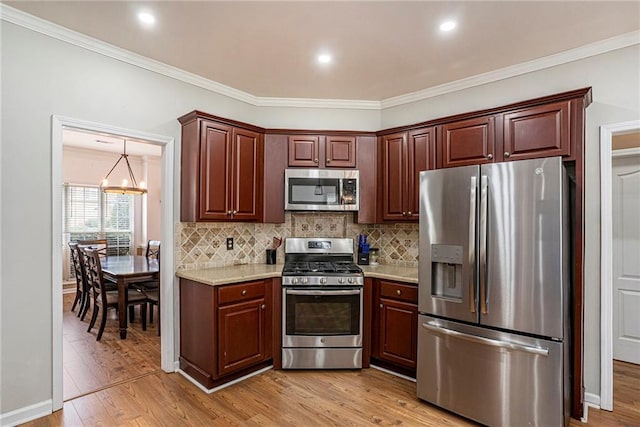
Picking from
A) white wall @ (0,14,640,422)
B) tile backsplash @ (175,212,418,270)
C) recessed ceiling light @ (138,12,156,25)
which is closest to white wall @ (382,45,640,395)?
white wall @ (0,14,640,422)

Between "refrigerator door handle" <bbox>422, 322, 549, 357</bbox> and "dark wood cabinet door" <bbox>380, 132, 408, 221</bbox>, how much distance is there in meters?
1.12

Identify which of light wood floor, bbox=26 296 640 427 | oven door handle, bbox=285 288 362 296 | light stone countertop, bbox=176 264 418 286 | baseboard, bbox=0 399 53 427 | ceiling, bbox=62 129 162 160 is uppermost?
ceiling, bbox=62 129 162 160

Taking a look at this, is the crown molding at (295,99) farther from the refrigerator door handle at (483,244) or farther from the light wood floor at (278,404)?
the light wood floor at (278,404)

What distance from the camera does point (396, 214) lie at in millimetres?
3361

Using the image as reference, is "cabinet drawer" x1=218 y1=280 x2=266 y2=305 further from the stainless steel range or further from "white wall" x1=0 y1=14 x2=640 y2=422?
"white wall" x1=0 y1=14 x2=640 y2=422

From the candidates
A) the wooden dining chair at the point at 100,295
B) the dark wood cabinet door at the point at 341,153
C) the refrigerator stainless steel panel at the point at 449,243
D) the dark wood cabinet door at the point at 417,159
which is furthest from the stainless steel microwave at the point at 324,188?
the wooden dining chair at the point at 100,295

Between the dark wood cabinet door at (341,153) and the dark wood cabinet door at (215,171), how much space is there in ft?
3.40

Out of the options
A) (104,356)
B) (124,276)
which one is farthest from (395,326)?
(124,276)

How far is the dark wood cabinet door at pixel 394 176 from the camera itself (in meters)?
3.31

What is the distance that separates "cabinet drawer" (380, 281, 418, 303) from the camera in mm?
2893

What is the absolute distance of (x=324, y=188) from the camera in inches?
138

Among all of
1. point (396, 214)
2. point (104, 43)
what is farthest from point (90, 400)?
point (396, 214)

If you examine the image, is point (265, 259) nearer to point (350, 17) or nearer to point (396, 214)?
point (396, 214)

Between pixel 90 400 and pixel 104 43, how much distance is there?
277cm
